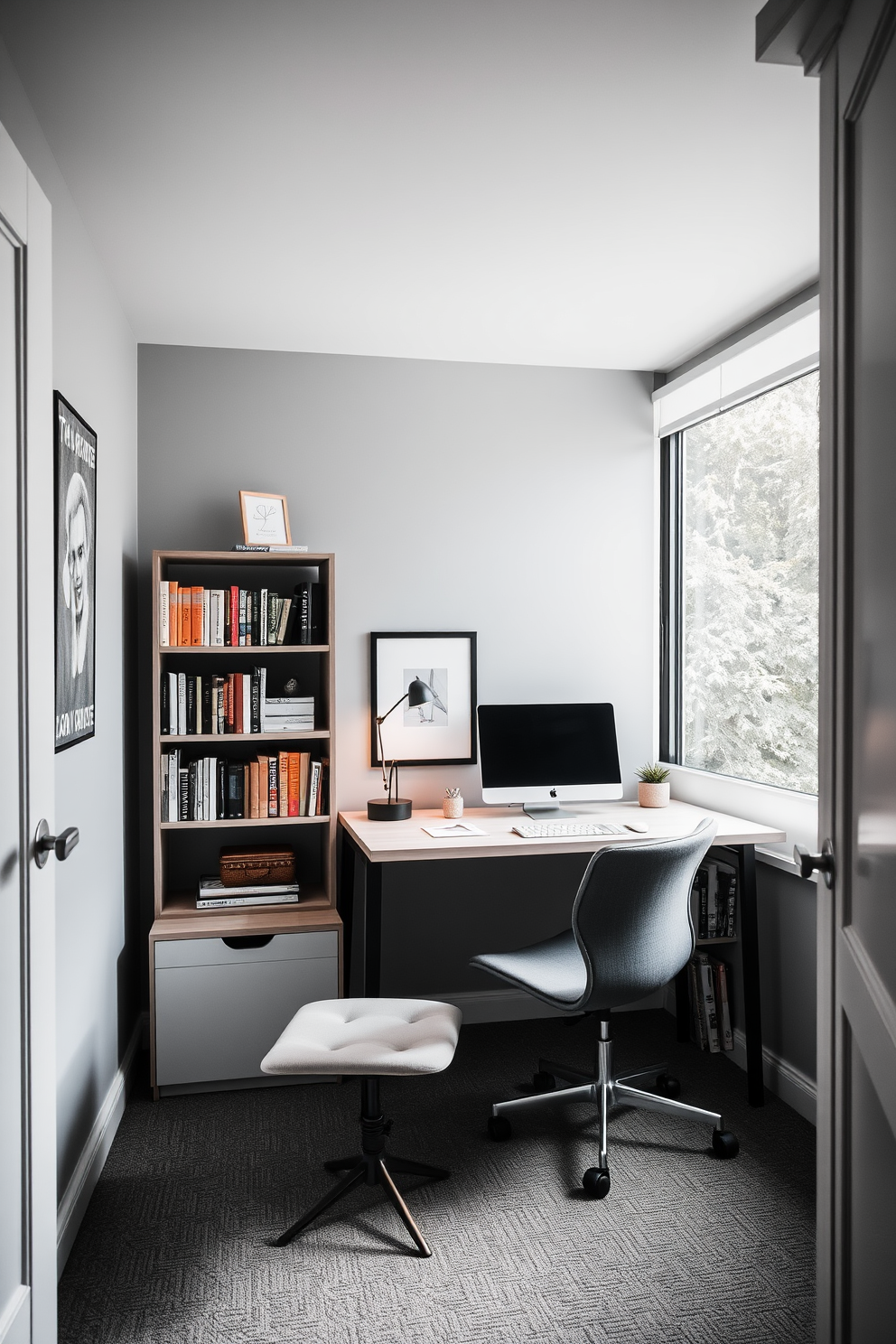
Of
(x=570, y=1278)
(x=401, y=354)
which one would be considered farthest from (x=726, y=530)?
(x=570, y=1278)

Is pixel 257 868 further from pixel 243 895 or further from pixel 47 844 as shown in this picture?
pixel 47 844

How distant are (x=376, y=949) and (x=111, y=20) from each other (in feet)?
7.44

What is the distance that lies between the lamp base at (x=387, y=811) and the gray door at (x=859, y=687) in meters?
1.95

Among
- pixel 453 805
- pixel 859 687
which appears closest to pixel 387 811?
pixel 453 805

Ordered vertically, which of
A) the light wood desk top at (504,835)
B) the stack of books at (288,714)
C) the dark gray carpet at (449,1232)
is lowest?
the dark gray carpet at (449,1232)

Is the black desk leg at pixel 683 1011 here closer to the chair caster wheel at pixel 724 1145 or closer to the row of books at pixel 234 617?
the chair caster wheel at pixel 724 1145

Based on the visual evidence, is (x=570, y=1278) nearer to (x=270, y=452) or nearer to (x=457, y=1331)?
(x=457, y=1331)

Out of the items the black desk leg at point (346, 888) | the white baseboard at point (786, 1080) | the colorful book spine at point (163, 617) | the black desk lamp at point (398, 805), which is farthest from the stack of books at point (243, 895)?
the white baseboard at point (786, 1080)

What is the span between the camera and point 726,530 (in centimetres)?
338

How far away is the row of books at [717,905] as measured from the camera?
3.17 metres

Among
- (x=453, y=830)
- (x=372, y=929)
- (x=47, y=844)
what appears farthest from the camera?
(x=453, y=830)

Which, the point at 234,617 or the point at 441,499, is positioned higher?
the point at 441,499

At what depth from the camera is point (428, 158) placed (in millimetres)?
2125

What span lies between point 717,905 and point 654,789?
509 millimetres
